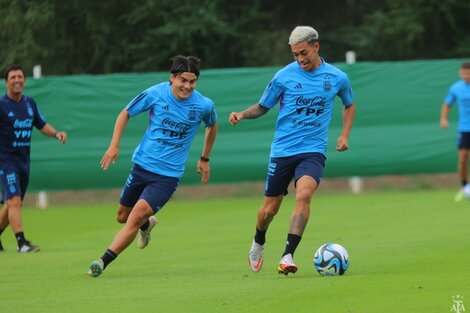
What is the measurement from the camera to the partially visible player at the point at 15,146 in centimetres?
1428

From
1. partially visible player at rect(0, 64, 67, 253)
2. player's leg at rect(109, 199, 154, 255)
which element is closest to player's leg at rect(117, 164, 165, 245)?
player's leg at rect(109, 199, 154, 255)

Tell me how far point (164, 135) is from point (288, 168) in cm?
127

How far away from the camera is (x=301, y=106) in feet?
36.5

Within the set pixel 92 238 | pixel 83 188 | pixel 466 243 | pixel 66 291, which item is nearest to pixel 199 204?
pixel 83 188

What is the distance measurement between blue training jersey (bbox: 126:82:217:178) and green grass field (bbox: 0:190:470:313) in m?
1.11

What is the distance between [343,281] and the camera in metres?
10.0

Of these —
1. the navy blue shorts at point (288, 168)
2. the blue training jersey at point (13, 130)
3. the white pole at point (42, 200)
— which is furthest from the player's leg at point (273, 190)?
the white pole at point (42, 200)

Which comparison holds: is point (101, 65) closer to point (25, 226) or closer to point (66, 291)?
point (25, 226)

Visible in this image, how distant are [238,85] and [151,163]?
10991 millimetres

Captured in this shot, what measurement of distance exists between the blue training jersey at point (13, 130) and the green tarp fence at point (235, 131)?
7164mm

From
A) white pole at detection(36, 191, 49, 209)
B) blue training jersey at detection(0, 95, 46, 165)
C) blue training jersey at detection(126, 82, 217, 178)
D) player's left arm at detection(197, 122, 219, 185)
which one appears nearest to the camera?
blue training jersey at detection(126, 82, 217, 178)

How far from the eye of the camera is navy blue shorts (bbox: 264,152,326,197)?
11.0 meters

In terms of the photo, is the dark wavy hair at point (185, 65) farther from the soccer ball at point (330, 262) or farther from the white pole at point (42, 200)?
the white pole at point (42, 200)

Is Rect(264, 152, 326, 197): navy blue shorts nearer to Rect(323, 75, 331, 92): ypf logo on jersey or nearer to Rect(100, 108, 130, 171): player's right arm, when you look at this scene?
Rect(323, 75, 331, 92): ypf logo on jersey
